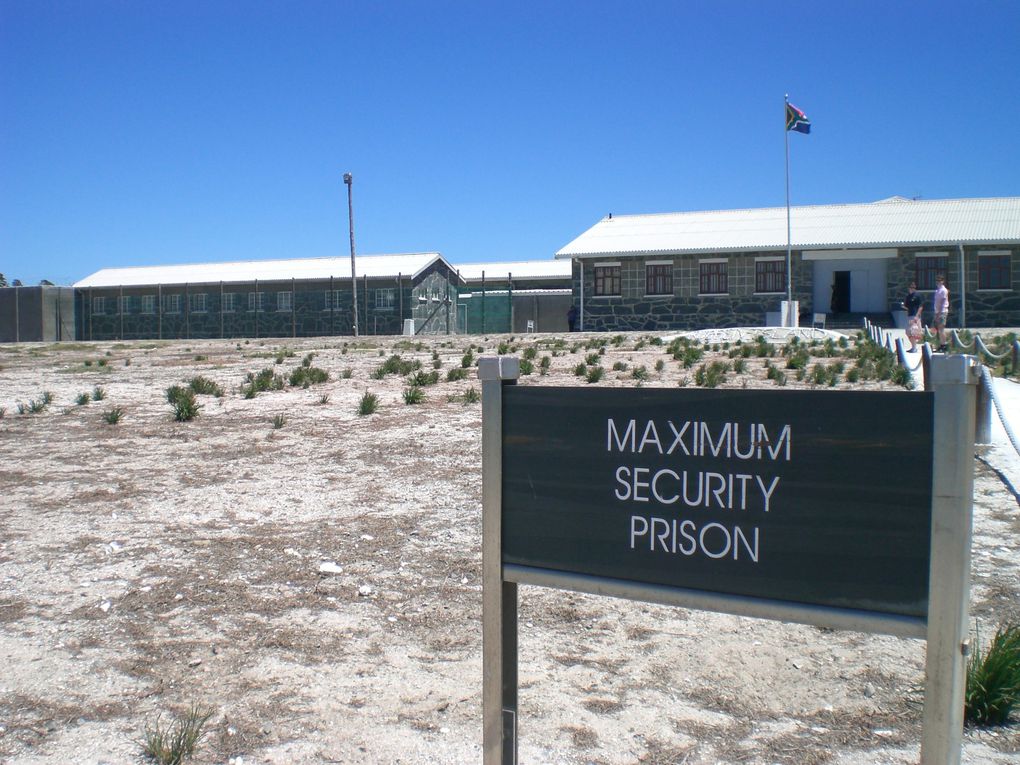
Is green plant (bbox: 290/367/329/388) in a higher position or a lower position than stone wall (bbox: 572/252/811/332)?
lower

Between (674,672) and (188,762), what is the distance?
78.5 inches

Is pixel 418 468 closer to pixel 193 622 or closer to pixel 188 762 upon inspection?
pixel 193 622

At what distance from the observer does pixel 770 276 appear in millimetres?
37875

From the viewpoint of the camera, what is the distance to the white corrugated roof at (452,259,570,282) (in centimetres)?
5645

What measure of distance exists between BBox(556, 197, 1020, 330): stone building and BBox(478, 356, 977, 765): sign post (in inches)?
1392

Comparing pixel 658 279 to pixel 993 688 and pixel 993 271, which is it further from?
pixel 993 688

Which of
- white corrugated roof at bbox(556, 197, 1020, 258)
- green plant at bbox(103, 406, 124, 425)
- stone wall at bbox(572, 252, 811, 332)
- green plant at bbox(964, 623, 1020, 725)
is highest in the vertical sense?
white corrugated roof at bbox(556, 197, 1020, 258)

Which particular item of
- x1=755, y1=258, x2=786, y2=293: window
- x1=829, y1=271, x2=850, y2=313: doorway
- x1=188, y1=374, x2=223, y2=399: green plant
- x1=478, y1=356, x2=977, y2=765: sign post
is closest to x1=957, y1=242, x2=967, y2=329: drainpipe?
x1=829, y1=271, x2=850, y2=313: doorway

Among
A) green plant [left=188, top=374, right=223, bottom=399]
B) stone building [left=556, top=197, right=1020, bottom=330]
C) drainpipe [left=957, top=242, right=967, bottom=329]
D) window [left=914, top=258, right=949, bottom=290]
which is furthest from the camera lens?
window [left=914, top=258, right=949, bottom=290]

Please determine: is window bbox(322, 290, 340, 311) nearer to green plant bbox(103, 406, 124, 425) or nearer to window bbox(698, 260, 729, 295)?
window bbox(698, 260, 729, 295)

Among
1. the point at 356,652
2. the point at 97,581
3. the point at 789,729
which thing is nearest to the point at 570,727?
the point at 789,729

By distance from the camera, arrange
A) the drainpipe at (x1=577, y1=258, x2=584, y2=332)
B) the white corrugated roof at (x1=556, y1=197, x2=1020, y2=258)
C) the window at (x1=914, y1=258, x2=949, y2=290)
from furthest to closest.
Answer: the drainpipe at (x1=577, y1=258, x2=584, y2=332) < the white corrugated roof at (x1=556, y1=197, x2=1020, y2=258) < the window at (x1=914, y1=258, x2=949, y2=290)

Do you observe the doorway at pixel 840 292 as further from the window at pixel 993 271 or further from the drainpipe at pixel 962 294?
the window at pixel 993 271

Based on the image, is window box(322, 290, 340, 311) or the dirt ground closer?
the dirt ground
